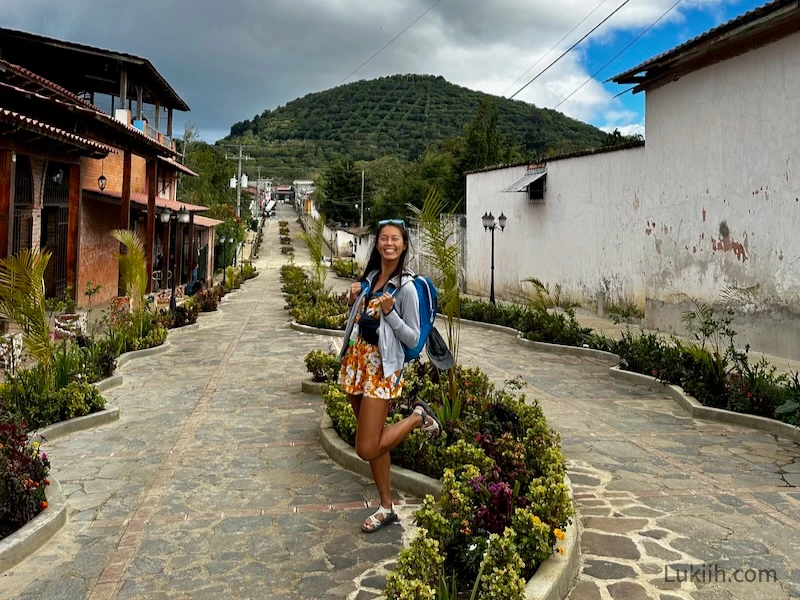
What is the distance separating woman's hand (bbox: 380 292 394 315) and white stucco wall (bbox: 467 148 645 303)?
11312mm

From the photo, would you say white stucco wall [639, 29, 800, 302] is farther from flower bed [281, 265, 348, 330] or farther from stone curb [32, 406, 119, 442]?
stone curb [32, 406, 119, 442]

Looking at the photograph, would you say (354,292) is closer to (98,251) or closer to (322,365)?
(322,365)

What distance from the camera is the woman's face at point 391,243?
12.5 ft

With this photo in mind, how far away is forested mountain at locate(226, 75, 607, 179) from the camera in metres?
94.8

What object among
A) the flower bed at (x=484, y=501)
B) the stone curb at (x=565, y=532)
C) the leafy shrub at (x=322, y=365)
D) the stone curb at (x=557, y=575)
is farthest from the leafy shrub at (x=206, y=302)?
the stone curb at (x=557, y=575)

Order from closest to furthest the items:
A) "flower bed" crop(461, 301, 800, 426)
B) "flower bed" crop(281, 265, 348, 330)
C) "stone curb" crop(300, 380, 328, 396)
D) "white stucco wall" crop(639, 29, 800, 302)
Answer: "flower bed" crop(461, 301, 800, 426), "stone curb" crop(300, 380, 328, 396), "white stucco wall" crop(639, 29, 800, 302), "flower bed" crop(281, 265, 348, 330)

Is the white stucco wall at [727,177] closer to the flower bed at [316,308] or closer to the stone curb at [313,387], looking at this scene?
the flower bed at [316,308]

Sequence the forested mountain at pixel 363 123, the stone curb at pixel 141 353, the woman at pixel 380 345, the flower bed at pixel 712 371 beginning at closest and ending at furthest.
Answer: the woman at pixel 380 345, the flower bed at pixel 712 371, the stone curb at pixel 141 353, the forested mountain at pixel 363 123

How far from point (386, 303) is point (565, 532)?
1.67 meters

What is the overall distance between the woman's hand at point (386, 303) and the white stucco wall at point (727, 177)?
8.21 m

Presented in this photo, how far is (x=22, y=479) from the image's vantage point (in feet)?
13.2

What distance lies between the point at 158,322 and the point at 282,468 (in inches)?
330

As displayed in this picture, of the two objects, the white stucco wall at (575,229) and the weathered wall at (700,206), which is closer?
the weathered wall at (700,206)

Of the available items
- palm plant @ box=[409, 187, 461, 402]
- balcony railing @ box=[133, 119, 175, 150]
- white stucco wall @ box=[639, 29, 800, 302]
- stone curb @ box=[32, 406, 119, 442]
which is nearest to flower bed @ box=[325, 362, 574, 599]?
palm plant @ box=[409, 187, 461, 402]
